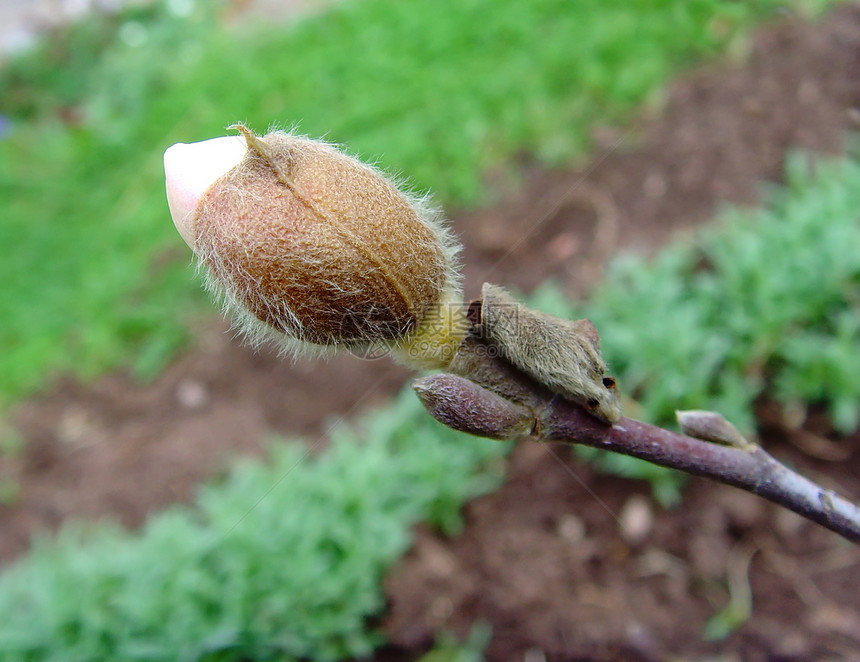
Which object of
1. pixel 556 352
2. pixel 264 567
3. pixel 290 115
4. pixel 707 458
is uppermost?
pixel 556 352

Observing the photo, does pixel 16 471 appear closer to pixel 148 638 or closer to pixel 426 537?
pixel 148 638

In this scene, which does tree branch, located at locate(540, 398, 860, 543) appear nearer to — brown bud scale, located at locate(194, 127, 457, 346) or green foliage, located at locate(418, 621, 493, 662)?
brown bud scale, located at locate(194, 127, 457, 346)

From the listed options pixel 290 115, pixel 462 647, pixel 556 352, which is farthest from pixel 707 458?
pixel 290 115

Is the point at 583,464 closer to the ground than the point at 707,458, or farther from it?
closer to the ground

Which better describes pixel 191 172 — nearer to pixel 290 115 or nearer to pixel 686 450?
pixel 686 450

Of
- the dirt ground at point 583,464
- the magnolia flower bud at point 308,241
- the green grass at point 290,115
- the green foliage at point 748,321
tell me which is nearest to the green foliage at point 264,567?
the dirt ground at point 583,464

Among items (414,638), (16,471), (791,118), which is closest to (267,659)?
(414,638)
